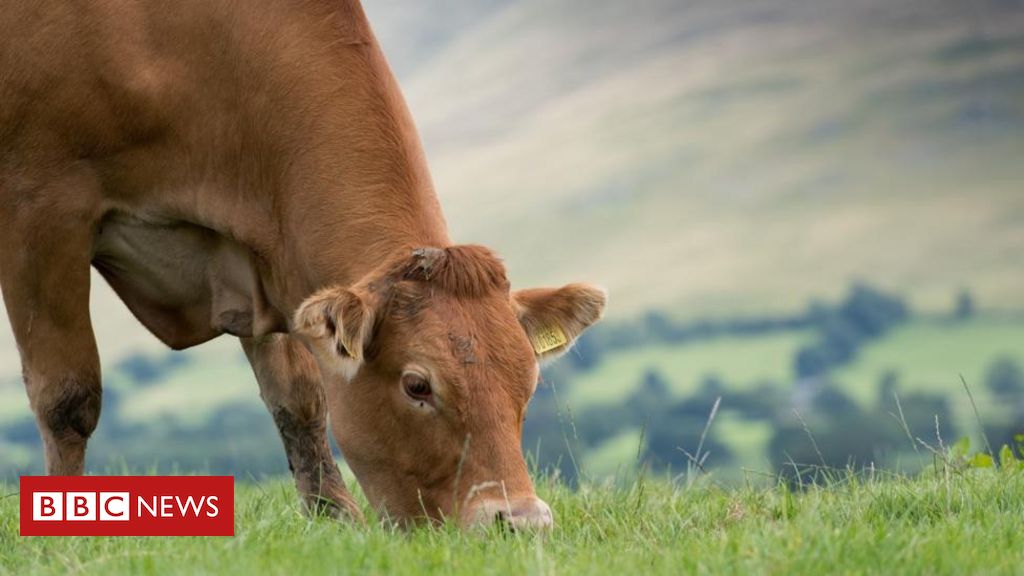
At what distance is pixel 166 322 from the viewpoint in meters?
7.81

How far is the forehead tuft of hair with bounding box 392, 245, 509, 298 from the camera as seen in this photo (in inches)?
232

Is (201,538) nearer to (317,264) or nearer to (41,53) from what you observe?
(317,264)

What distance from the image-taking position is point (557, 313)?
6480mm

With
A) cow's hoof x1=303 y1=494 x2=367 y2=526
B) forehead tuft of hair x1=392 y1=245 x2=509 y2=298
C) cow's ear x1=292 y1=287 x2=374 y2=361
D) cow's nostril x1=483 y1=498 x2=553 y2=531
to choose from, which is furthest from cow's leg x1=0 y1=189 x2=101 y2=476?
cow's nostril x1=483 y1=498 x2=553 y2=531

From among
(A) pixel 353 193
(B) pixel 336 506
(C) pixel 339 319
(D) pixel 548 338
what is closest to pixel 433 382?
(C) pixel 339 319

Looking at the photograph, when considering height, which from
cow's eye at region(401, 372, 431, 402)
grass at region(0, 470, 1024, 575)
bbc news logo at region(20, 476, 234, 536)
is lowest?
grass at region(0, 470, 1024, 575)

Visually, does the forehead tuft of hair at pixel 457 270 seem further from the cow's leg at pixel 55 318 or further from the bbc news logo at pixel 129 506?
the cow's leg at pixel 55 318

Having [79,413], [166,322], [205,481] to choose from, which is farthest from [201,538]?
[166,322]

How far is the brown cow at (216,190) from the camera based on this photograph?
643 centimetres

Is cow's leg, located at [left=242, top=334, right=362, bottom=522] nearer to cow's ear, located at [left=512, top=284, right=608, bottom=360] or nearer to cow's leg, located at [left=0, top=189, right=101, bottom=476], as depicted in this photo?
cow's leg, located at [left=0, top=189, right=101, bottom=476]

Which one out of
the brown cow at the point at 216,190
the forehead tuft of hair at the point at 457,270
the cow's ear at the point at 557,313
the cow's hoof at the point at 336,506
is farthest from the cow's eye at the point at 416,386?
the cow's hoof at the point at 336,506

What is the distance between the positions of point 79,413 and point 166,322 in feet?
2.67

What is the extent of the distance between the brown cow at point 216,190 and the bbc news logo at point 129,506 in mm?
657

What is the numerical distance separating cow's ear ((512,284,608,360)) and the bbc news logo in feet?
5.23
